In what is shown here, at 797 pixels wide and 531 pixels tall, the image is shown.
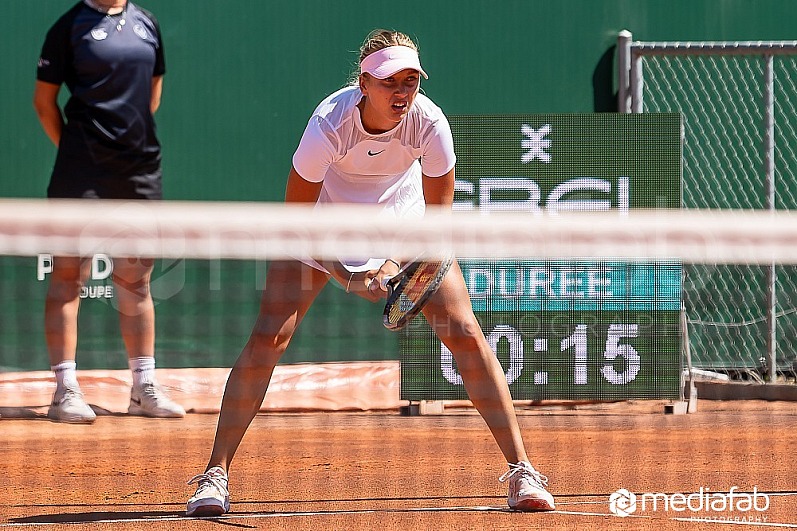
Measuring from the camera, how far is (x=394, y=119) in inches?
137

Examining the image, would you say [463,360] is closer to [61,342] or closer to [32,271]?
[61,342]

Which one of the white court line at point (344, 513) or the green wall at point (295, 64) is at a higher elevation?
the green wall at point (295, 64)

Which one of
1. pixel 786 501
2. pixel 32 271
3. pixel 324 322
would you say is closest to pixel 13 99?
pixel 32 271

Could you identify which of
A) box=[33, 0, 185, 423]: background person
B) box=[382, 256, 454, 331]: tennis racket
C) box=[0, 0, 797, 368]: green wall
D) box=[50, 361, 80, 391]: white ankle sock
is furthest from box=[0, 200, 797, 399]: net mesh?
box=[50, 361, 80, 391]: white ankle sock

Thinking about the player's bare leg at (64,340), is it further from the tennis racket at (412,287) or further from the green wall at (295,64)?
the tennis racket at (412,287)

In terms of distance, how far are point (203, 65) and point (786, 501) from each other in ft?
13.7

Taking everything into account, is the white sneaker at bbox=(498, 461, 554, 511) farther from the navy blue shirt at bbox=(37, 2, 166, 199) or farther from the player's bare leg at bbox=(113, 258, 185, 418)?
the navy blue shirt at bbox=(37, 2, 166, 199)

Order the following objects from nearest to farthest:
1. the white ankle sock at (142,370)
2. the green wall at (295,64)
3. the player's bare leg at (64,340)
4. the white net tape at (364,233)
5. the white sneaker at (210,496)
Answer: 1. the white net tape at (364,233)
2. the white sneaker at (210,496)
3. the player's bare leg at (64,340)
4. the white ankle sock at (142,370)
5. the green wall at (295,64)

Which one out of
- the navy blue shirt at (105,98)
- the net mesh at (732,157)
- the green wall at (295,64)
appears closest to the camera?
the navy blue shirt at (105,98)

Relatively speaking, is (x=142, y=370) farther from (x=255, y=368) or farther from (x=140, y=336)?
(x=255, y=368)

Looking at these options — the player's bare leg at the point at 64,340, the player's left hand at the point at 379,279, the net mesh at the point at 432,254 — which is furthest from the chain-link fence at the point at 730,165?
the player's left hand at the point at 379,279

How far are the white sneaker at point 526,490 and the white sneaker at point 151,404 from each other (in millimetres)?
2133

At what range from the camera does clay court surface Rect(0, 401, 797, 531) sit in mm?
3492

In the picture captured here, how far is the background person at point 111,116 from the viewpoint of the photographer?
17.5 feet
